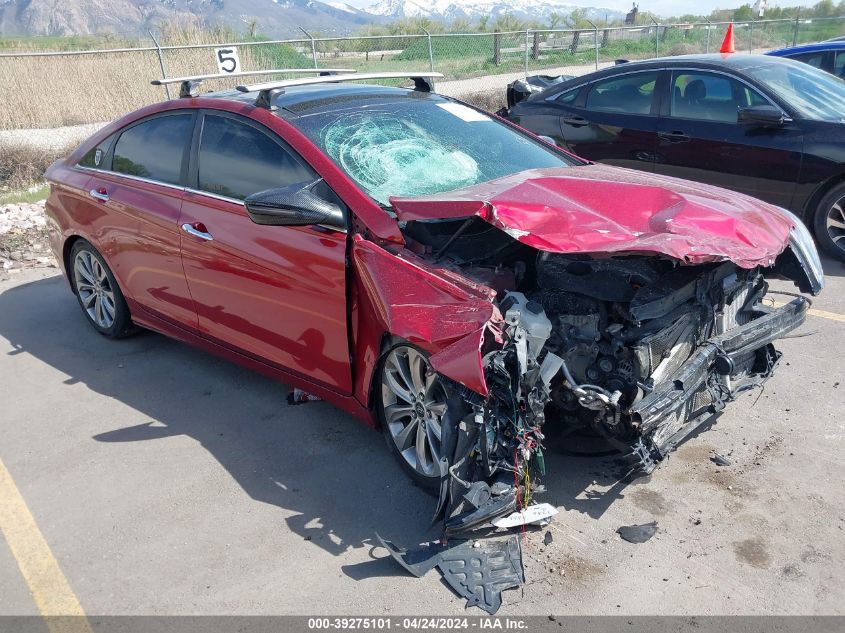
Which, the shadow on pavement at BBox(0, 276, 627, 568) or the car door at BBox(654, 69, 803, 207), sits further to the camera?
the car door at BBox(654, 69, 803, 207)

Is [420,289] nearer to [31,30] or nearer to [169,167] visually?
[169,167]

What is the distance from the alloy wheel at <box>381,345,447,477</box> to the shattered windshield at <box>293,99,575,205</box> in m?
0.79

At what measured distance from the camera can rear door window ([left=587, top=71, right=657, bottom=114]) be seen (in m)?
7.18

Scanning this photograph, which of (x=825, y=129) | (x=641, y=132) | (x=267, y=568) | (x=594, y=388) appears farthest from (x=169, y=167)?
(x=825, y=129)

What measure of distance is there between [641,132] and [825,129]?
154cm

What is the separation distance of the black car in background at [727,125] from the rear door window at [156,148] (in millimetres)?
4268

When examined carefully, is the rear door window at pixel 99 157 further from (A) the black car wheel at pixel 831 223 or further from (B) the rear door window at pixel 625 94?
(A) the black car wheel at pixel 831 223

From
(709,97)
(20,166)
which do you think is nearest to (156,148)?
(709,97)

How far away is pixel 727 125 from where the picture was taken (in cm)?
664

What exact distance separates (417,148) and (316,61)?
1212 centimetres

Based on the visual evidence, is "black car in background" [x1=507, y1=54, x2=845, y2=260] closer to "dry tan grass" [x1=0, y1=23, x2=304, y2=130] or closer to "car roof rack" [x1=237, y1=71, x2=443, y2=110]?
"car roof rack" [x1=237, y1=71, x2=443, y2=110]

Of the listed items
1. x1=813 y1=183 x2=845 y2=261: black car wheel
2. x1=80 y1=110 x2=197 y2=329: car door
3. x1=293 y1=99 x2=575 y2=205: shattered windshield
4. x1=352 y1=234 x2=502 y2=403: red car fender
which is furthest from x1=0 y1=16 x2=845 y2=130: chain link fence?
x1=352 y1=234 x2=502 y2=403: red car fender

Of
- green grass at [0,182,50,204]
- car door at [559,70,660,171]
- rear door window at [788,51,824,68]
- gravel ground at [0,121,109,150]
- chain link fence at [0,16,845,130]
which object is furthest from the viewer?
chain link fence at [0,16,845,130]

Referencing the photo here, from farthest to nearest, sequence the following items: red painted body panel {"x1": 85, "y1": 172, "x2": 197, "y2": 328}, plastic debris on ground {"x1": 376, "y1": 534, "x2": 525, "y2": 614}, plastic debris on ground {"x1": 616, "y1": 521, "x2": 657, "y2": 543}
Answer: red painted body panel {"x1": 85, "y1": 172, "x2": 197, "y2": 328}, plastic debris on ground {"x1": 616, "y1": 521, "x2": 657, "y2": 543}, plastic debris on ground {"x1": 376, "y1": 534, "x2": 525, "y2": 614}
